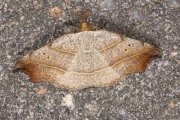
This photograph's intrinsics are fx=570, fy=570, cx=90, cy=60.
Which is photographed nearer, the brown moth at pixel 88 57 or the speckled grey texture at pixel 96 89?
the brown moth at pixel 88 57

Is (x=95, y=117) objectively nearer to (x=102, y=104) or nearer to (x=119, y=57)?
(x=102, y=104)

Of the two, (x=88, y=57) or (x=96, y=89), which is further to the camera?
(x=96, y=89)

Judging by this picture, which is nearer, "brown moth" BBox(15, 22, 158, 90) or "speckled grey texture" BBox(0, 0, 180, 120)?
"brown moth" BBox(15, 22, 158, 90)

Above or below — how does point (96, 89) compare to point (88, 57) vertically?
below
